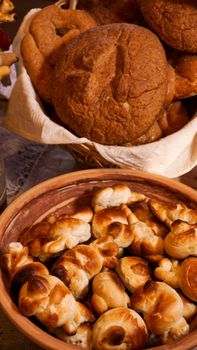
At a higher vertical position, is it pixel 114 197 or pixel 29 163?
pixel 114 197

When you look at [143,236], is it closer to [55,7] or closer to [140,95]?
[140,95]

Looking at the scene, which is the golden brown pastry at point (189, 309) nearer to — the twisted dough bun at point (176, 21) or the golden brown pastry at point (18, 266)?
the golden brown pastry at point (18, 266)

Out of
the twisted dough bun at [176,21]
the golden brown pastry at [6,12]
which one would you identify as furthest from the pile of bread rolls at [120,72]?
the golden brown pastry at [6,12]

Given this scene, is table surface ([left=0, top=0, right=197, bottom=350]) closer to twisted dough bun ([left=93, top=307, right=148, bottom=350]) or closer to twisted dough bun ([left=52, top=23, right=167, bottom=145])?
twisted dough bun ([left=52, top=23, right=167, bottom=145])

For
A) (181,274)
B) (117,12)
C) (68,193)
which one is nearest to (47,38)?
(117,12)

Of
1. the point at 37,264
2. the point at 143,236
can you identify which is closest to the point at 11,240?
the point at 37,264

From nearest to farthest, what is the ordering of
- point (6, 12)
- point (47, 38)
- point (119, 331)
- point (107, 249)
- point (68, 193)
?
point (119, 331), point (107, 249), point (68, 193), point (47, 38), point (6, 12)

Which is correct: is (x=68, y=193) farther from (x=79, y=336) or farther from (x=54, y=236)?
(x=79, y=336)
